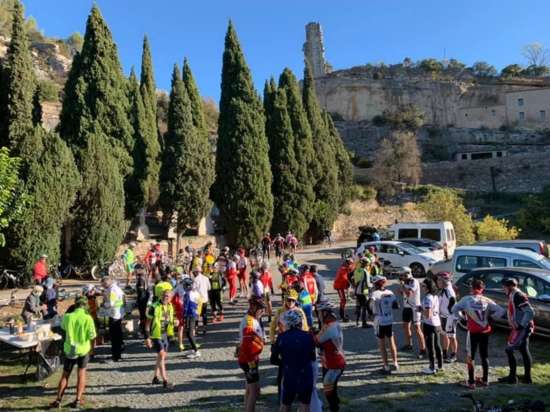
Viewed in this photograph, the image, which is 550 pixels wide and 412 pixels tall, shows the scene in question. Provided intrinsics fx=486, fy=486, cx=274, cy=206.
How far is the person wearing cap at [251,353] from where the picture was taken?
21.4ft

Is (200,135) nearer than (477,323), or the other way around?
(477,323)

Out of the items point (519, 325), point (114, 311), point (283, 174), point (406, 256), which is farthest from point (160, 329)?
point (283, 174)

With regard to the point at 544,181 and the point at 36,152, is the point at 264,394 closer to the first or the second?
the point at 36,152

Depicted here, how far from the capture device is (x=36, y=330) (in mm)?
9070

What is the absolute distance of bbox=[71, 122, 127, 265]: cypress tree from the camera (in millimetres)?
20219

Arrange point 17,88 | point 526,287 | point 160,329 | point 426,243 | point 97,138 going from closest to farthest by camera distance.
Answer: point 160,329
point 526,287
point 17,88
point 97,138
point 426,243

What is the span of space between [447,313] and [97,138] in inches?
683

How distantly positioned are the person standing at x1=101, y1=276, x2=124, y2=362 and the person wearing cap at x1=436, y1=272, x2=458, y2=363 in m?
6.34

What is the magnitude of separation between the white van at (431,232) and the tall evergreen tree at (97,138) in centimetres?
1333

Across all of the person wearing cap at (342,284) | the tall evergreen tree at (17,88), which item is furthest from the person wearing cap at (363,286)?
the tall evergreen tree at (17,88)

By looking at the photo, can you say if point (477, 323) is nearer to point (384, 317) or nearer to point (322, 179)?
point (384, 317)

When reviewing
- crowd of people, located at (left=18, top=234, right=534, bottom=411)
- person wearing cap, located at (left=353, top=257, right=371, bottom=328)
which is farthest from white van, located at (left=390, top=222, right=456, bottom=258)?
person wearing cap, located at (left=353, top=257, right=371, bottom=328)

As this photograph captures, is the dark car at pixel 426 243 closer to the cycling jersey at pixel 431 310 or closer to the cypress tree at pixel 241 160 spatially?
the cypress tree at pixel 241 160

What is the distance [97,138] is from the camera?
70.4ft
